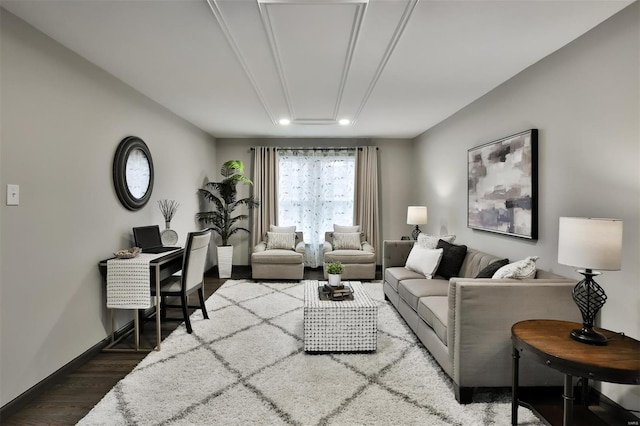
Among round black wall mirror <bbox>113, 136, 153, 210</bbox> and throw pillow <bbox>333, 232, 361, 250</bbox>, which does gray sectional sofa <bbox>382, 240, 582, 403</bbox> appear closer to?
round black wall mirror <bbox>113, 136, 153, 210</bbox>

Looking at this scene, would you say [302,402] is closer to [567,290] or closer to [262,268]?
[567,290]

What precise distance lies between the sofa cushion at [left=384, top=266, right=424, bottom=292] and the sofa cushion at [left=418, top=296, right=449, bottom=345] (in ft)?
2.35

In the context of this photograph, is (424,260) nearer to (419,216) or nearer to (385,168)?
(419,216)

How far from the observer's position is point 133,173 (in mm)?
3408

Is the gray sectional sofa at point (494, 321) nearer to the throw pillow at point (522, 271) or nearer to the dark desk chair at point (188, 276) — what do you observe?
the throw pillow at point (522, 271)

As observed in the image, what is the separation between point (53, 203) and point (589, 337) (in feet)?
11.2

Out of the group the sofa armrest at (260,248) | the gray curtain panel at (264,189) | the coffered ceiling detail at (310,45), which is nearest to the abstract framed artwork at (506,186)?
the coffered ceiling detail at (310,45)

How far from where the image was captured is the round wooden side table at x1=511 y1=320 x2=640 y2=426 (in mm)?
1452

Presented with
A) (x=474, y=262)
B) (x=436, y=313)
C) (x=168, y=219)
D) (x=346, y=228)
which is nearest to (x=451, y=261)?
(x=474, y=262)

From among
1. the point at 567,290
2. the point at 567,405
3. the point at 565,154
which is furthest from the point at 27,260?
the point at 565,154

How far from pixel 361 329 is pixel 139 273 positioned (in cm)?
192

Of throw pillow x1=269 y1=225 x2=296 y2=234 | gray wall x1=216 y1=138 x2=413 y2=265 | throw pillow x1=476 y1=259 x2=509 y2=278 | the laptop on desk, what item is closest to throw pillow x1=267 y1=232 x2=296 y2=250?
throw pillow x1=269 y1=225 x2=296 y2=234

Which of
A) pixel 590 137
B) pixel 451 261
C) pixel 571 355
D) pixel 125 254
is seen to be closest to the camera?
pixel 571 355

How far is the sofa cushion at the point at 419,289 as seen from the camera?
3.00 meters
